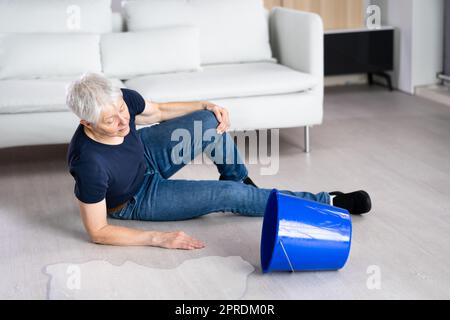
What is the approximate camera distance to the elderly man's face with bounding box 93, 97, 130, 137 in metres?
2.55

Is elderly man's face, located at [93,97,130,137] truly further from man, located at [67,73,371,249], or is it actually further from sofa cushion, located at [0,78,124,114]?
sofa cushion, located at [0,78,124,114]

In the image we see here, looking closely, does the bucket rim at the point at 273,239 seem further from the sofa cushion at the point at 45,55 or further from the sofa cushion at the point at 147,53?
the sofa cushion at the point at 45,55

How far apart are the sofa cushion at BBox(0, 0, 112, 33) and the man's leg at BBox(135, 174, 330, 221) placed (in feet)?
5.23

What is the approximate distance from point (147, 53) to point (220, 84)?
1.71 ft

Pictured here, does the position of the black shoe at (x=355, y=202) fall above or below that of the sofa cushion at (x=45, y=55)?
below

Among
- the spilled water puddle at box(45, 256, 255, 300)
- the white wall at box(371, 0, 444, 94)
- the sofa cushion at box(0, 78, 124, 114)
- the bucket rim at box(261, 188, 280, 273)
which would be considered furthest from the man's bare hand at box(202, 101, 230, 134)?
the white wall at box(371, 0, 444, 94)

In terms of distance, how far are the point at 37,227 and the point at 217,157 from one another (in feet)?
Result: 2.47

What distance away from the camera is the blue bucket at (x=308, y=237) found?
2373mm

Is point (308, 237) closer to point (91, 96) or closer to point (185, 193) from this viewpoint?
point (185, 193)

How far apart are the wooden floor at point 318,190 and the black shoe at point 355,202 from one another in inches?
1.8

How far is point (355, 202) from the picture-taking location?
115 inches

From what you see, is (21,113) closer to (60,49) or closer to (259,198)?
(60,49)

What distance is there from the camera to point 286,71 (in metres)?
3.98

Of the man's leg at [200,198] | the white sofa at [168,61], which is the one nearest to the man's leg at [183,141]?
the man's leg at [200,198]
